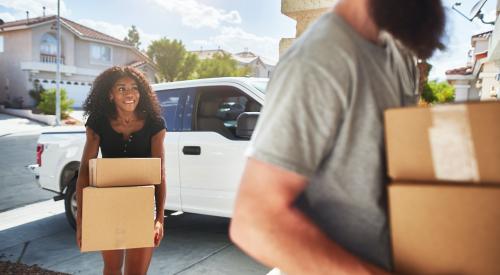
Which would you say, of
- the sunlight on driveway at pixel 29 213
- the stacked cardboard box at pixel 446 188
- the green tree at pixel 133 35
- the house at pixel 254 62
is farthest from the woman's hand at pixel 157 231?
the green tree at pixel 133 35

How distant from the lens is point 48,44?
33000 mm

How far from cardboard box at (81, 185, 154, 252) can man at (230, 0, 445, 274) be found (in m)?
1.56

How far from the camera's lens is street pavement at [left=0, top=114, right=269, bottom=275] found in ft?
14.0

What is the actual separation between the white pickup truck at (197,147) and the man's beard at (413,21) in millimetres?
3379

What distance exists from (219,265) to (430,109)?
3.87 meters

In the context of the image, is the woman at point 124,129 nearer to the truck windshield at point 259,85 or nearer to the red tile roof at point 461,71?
the truck windshield at point 259,85

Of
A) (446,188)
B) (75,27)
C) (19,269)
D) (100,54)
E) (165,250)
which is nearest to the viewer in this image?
(446,188)

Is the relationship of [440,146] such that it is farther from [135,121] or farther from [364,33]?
[135,121]

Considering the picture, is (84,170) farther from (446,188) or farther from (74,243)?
(74,243)

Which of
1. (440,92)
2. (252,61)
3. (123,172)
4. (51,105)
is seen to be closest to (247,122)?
(123,172)

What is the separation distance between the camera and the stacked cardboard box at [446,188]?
71cm

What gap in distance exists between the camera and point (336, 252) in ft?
2.52

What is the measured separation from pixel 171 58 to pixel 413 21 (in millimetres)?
41552

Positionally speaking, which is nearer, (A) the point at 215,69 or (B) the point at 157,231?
(B) the point at 157,231
